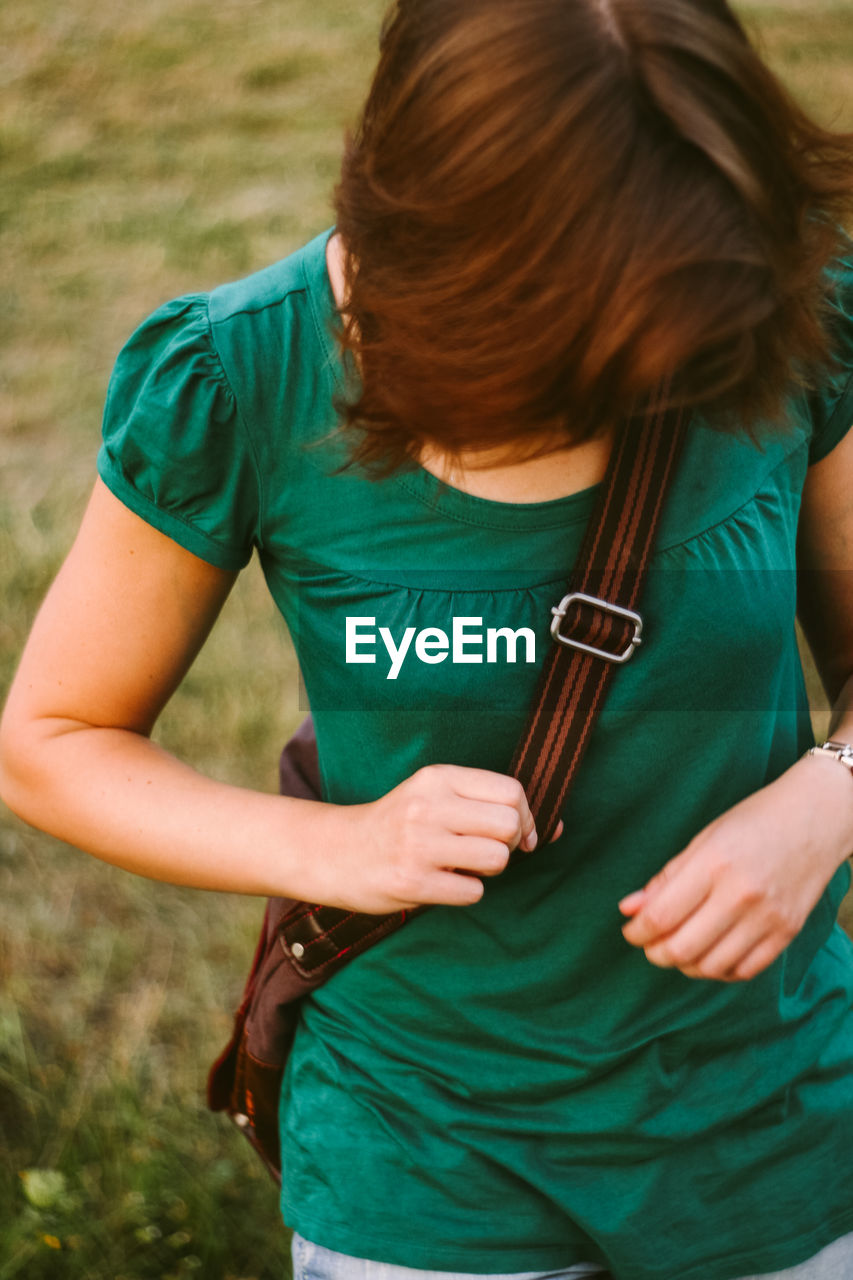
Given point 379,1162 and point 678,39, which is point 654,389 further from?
point 379,1162

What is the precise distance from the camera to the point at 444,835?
104 cm

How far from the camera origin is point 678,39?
0.91 metres

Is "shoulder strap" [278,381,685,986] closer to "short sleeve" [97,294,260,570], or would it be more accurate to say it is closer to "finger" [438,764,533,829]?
"finger" [438,764,533,829]

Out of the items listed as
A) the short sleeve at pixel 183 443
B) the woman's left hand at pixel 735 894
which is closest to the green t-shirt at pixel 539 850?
the short sleeve at pixel 183 443

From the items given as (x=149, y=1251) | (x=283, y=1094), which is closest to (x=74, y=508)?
(x=149, y=1251)

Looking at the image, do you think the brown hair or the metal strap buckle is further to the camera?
the metal strap buckle

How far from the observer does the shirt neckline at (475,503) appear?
113 cm

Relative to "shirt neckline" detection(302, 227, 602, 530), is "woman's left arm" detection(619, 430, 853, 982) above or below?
below

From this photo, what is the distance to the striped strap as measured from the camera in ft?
3.68

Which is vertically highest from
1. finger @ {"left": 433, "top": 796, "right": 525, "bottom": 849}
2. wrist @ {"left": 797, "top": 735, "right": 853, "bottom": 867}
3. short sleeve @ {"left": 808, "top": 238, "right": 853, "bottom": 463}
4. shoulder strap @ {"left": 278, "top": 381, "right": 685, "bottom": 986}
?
short sleeve @ {"left": 808, "top": 238, "right": 853, "bottom": 463}

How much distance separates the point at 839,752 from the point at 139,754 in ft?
2.34

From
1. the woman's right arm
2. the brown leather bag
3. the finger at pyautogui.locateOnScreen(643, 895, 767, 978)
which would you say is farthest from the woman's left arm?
the woman's right arm

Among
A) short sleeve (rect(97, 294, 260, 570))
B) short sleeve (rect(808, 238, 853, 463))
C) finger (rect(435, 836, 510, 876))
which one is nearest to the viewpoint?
finger (rect(435, 836, 510, 876))

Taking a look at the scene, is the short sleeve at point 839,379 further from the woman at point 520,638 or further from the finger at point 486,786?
the finger at point 486,786
